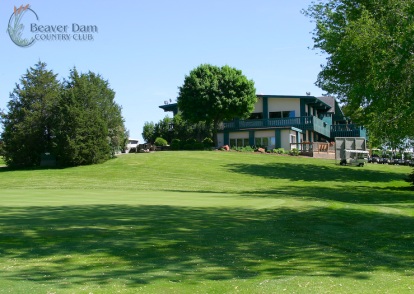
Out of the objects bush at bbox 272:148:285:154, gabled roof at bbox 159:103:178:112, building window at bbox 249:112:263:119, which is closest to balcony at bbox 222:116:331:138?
building window at bbox 249:112:263:119

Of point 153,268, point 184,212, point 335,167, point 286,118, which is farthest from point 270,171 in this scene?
point 153,268

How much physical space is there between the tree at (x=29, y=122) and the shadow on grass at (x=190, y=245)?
116ft

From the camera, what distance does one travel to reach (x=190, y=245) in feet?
33.7

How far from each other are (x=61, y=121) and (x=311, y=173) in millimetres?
23818

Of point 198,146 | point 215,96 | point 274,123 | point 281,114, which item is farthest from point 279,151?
point 281,114

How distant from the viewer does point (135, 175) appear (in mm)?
40469

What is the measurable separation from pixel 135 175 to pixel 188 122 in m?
30.2

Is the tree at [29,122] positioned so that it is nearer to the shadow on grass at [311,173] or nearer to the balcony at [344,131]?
the shadow on grass at [311,173]

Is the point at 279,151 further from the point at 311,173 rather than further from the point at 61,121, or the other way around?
the point at 61,121

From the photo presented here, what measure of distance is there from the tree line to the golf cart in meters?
24.8

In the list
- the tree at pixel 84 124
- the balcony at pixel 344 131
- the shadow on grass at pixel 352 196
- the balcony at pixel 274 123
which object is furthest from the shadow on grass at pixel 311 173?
the balcony at pixel 344 131

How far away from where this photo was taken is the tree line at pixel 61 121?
45312mm

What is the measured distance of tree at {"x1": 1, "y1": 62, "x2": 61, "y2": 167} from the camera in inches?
1907

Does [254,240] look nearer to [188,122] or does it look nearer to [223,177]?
[223,177]
